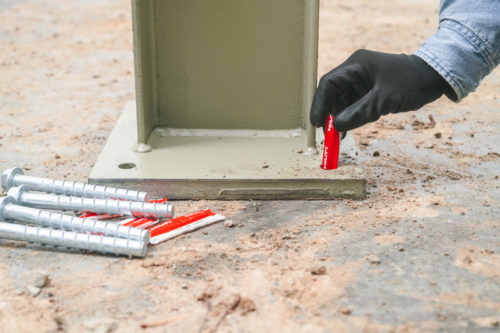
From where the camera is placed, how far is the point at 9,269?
5.27ft

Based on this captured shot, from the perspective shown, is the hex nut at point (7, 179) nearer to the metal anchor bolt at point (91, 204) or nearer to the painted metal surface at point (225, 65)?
the metal anchor bolt at point (91, 204)

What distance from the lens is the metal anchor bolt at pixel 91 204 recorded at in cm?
183

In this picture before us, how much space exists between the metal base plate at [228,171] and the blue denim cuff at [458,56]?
0.43 m

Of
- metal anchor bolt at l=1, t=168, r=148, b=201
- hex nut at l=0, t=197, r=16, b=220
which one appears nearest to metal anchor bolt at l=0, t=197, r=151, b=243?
hex nut at l=0, t=197, r=16, b=220

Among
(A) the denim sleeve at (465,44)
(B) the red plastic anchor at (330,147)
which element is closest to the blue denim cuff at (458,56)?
(A) the denim sleeve at (465,44)

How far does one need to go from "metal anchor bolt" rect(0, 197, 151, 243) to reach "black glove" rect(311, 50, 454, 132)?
715 mm

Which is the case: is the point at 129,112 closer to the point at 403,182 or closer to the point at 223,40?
the point at 223,40

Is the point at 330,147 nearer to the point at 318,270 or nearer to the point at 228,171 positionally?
the point at 228,171

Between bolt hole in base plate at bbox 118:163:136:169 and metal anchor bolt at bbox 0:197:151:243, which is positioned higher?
bolt hole in base plate at bbox 118:163:136:169

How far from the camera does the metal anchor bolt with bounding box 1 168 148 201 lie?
6.22 ft

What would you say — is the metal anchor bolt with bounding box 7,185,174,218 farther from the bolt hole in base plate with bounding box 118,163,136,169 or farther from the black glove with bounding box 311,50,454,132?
the black glove with bounding box 311,50,454,132

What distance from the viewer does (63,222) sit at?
174cm

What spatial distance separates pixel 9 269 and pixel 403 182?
129 centimetres

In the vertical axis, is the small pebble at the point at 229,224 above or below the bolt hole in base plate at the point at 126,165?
below
